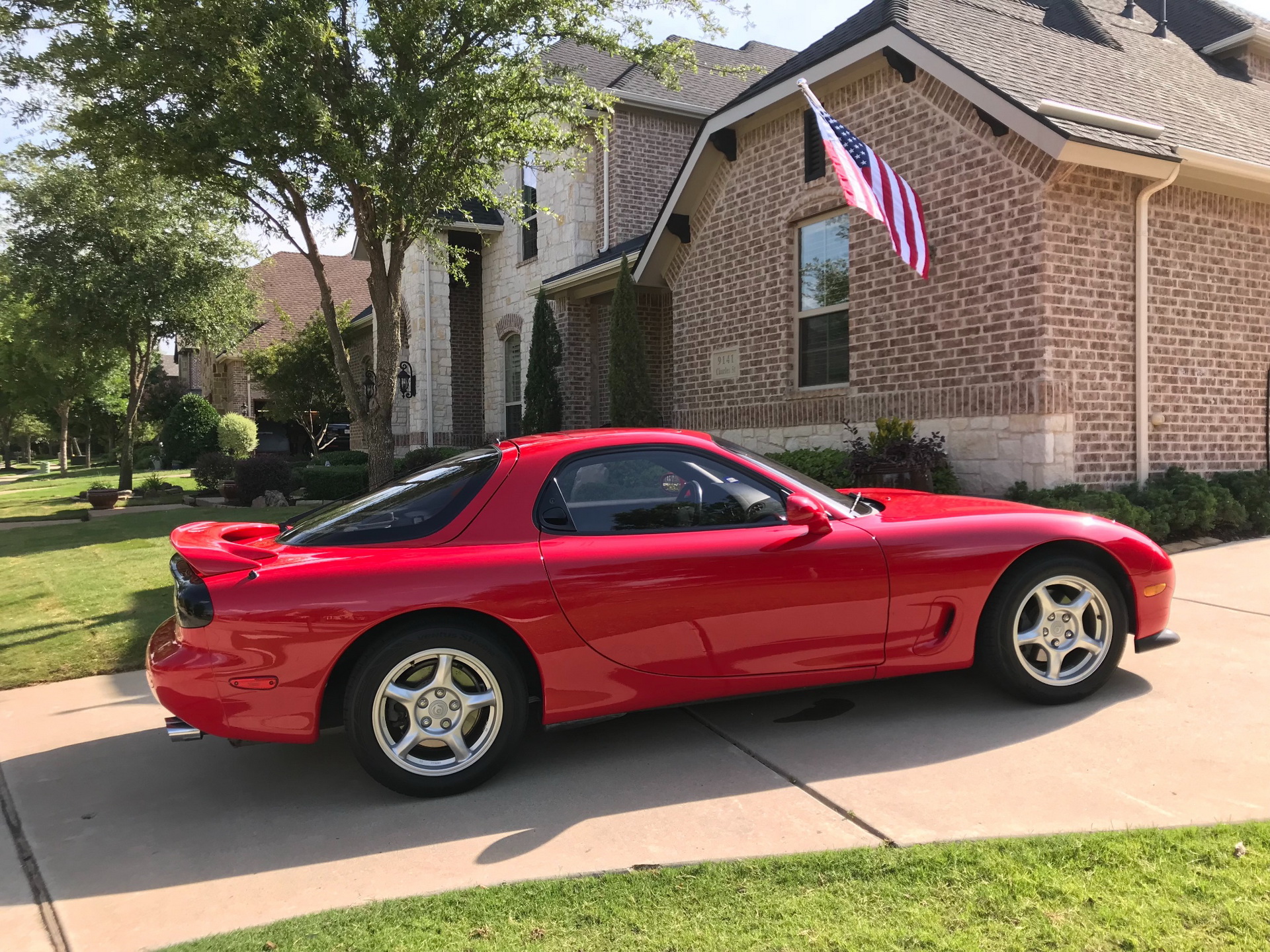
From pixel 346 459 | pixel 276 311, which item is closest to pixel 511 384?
pixel 346 459

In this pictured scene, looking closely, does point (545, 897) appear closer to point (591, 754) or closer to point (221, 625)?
point (591, 754)

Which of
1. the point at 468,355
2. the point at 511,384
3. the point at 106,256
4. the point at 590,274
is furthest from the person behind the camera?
the point at 468,355

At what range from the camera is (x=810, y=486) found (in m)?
4.08

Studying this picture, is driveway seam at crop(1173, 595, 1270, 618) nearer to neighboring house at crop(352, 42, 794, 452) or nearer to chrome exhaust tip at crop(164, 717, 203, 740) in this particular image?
chrome exhaust tip at crop(164, 717, 203, 740)

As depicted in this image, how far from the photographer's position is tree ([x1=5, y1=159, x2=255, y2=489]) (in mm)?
16188

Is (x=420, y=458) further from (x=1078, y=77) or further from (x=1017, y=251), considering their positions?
(x=1078, y=77)

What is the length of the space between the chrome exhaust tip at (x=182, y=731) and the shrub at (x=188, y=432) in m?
29.9

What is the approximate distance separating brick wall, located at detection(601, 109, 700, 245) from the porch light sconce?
6.18m

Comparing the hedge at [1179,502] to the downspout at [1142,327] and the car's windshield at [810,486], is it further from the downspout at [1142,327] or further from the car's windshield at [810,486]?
the car's windshield at [810,486]

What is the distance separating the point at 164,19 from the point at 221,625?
658 cm

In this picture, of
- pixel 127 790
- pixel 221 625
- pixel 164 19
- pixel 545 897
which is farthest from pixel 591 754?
pixel 164 19

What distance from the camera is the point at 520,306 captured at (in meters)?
19.0

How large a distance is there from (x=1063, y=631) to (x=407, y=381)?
18135 mm

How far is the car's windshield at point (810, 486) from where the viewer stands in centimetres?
396
